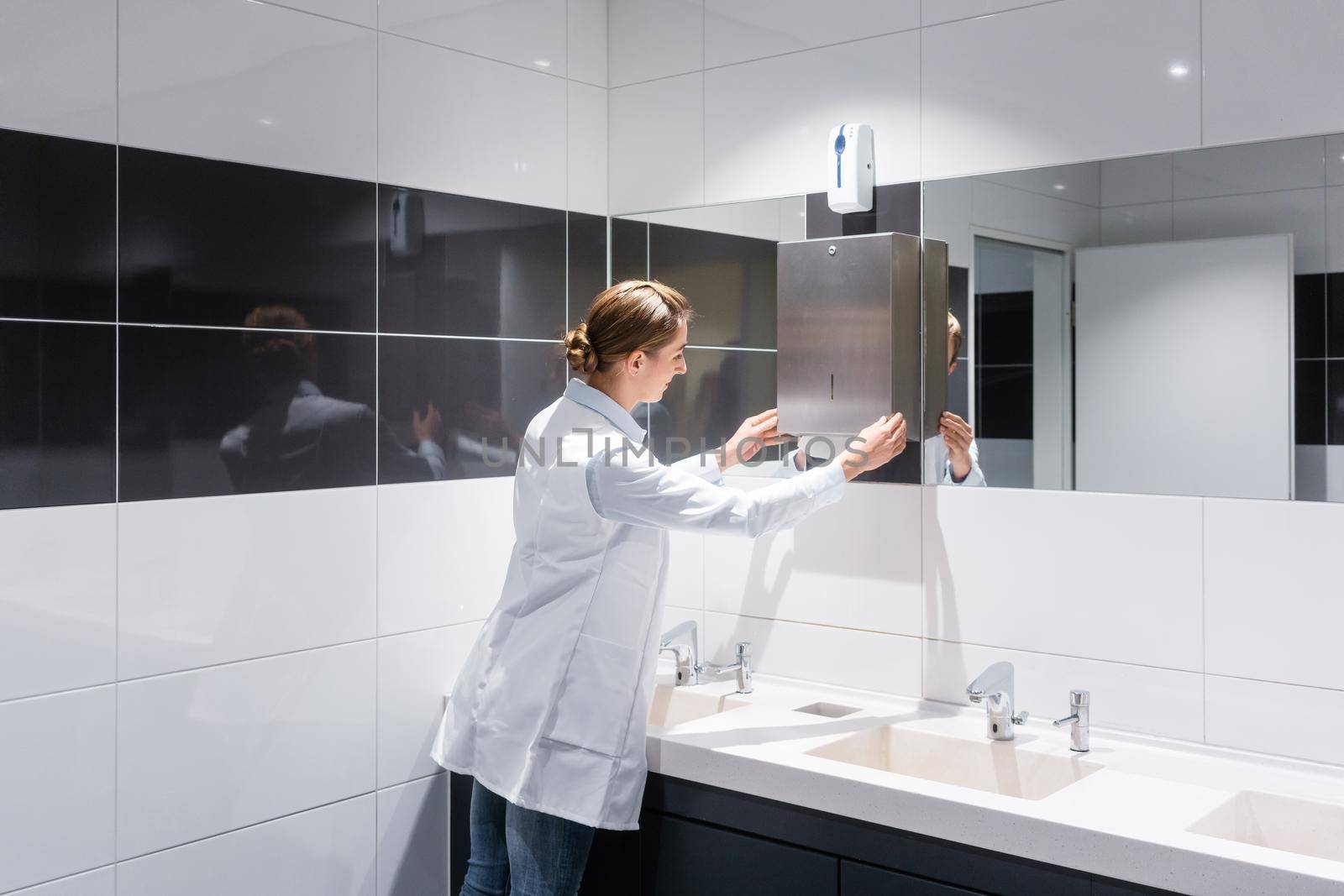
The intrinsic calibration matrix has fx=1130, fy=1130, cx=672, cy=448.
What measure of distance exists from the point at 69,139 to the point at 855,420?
1420mm

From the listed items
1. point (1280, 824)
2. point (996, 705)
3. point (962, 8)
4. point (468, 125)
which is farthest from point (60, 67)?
point (1280, 824)

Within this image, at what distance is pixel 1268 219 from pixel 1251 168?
9cm

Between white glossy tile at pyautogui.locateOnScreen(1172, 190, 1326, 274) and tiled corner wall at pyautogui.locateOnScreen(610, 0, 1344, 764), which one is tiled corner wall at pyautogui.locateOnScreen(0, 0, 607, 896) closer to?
tiled corner wall at pyautogui.locateOnScreen(610, 0, 1344, 764)

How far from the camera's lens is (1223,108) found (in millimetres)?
1827

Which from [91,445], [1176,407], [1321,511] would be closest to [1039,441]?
[1176,407]

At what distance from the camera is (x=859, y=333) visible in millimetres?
2141

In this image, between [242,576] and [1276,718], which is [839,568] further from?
[242,576]

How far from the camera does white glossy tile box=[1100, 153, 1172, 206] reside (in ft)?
6.18

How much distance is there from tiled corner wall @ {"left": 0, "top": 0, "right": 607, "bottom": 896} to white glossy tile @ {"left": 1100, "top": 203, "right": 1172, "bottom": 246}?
1.20 m

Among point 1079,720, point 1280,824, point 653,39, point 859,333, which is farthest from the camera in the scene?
point 653,39

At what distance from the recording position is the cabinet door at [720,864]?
183 centimetres

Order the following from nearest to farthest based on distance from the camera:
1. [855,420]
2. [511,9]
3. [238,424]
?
[238,424] → [855,420] → [511,9]

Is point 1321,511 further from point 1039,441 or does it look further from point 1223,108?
point 1223,108

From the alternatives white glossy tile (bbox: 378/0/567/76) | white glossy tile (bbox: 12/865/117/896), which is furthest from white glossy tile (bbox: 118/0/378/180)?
white glossy tile (bbox: 12/865/117/896)
